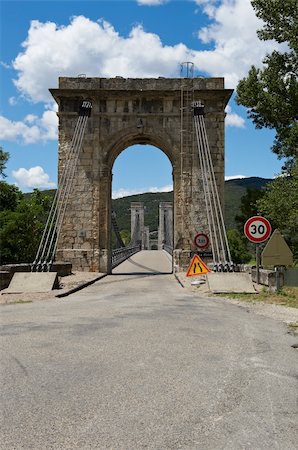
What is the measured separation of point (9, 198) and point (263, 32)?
22.6m

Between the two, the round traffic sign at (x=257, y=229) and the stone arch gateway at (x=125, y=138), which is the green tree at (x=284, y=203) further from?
the round traffic sign at (x=257, y=229)

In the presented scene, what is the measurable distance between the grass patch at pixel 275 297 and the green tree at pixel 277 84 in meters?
9.25

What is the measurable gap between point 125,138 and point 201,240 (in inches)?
219

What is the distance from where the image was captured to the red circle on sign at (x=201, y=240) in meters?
19.8

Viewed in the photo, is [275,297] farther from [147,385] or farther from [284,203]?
[284,203]

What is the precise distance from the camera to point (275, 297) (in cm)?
965

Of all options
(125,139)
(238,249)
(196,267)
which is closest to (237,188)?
(238,249)

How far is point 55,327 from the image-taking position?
6176 mm

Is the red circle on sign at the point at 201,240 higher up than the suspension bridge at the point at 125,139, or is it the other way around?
the suspension bridge at the point at 125,139

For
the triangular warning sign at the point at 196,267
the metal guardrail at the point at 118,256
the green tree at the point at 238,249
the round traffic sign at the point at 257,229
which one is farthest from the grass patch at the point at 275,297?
the green tree at the point at 238,249

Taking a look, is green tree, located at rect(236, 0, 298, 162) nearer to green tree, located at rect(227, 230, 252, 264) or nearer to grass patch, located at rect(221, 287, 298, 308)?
grass patch, located at rect(221, 287, 298, 308)

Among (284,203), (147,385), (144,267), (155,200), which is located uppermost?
(155,200)

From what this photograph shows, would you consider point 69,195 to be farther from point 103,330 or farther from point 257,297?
point 103,330

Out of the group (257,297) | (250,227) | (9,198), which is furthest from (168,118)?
(9,198)
